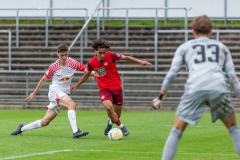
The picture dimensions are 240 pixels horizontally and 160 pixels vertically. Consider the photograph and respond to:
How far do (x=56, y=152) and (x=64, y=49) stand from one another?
3847mm

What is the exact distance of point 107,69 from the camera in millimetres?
18688

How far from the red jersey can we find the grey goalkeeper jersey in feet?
22.9

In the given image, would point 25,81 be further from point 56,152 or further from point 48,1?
point 56,152

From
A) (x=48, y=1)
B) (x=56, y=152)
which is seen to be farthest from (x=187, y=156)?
(x=48, y=1)

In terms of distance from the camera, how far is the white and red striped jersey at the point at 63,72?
18.8 meters

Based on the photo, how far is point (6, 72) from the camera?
115 ft

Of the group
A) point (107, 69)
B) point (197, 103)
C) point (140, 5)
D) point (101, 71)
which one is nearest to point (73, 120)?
point (101, 71)

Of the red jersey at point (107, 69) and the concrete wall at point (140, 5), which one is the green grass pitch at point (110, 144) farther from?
the concrete wall at point (140, 5)

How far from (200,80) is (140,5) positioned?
2686cm

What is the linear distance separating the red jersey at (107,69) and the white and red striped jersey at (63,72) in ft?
1.03

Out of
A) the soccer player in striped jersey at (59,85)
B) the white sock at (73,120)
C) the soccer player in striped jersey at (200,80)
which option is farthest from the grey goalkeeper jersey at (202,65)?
the soccer player in striped jersey at (59,85)

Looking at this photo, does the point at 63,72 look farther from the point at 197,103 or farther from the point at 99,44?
the point at 197,103

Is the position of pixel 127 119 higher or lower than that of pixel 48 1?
lower

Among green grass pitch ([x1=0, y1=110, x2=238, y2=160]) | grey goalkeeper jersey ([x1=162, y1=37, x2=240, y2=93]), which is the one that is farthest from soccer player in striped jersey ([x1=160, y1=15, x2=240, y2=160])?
green grass pitch ([x1=0, y1=110, x2=238, y2=160])
